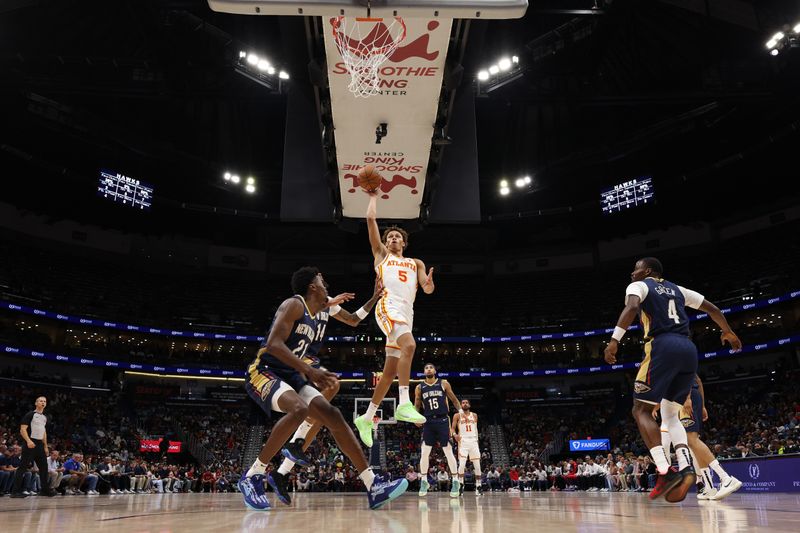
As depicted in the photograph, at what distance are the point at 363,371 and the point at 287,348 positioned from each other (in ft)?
91.2

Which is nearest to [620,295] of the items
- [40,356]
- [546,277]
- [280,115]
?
[546,277]

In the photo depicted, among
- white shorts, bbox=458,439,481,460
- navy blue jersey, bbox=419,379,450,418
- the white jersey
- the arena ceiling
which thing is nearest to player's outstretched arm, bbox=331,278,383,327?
navy blue jersey, bbox=419,379,450,418

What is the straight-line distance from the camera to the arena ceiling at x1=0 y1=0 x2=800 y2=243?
17188 mm

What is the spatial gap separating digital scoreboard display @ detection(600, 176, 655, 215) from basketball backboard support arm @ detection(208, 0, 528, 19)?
22.4 m

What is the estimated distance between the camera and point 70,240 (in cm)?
3102

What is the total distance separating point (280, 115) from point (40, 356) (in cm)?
1579

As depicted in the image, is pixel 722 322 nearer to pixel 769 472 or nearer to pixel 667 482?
pixel 667 482

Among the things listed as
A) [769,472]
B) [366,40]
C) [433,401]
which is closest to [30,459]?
[433,401]

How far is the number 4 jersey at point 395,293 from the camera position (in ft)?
20.2

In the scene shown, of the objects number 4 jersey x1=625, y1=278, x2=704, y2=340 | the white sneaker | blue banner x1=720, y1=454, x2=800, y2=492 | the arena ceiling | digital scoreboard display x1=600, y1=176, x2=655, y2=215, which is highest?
the arena ceiling

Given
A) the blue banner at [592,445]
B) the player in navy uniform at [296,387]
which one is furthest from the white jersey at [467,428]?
the blue banner at [592,445]

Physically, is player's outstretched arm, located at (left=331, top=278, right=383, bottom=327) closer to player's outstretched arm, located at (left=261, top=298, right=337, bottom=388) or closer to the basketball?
the basketball

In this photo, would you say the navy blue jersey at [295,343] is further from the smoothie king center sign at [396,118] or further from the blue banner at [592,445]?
the blue banner at [592,445]

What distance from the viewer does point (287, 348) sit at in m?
4.32
